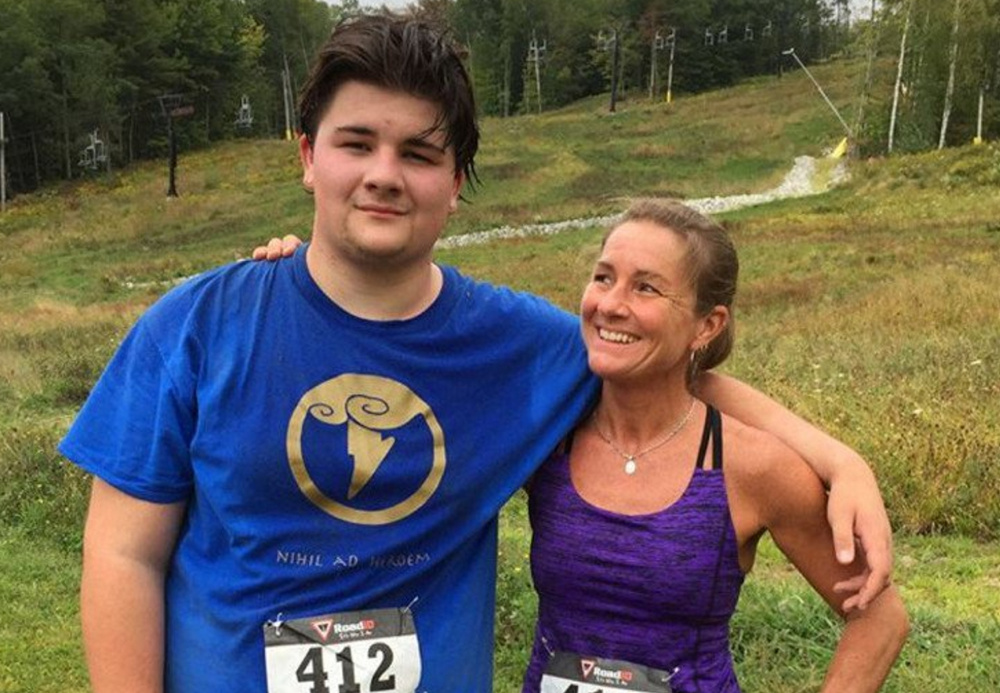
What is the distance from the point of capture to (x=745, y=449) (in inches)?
80.1

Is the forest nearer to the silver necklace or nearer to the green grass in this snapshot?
the green grass

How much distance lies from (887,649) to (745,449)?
0.47 metres

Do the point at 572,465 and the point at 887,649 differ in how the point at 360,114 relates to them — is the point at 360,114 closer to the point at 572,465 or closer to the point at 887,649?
the point at 572,465

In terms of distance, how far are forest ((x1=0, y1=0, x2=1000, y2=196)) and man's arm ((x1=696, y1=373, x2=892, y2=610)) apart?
106 feet

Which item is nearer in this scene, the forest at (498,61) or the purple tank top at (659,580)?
the purple tank top at (659,580)

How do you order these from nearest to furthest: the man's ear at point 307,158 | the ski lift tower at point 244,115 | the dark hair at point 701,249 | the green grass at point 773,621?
the man's ear at point 307,158
the dark hair at point 701,249
the green grass at point 773,621
the ski lift tower at point 244,115

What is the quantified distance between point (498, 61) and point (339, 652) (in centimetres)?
9003

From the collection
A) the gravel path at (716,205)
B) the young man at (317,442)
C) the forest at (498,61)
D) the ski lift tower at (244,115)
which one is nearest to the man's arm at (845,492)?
the young man at (317,442)

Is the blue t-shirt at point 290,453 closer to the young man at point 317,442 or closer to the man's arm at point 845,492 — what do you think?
the young man at point 317,442

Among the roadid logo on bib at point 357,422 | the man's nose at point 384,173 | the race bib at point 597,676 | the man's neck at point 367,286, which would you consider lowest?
the race bib at point 597,676

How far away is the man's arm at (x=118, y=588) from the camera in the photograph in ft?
6.08

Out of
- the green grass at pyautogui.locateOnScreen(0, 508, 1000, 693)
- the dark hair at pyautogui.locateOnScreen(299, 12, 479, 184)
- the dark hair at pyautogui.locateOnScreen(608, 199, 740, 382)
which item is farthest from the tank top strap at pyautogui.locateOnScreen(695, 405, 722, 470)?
the green grass at pyautogui.locateOnScreen(0, 508, 1000, 693)

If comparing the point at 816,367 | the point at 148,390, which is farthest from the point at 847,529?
the point at 816,367

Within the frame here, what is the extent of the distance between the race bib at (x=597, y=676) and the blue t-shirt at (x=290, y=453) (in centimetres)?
21
